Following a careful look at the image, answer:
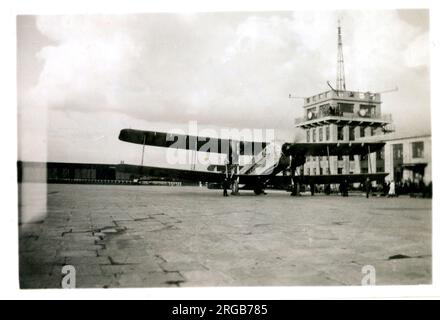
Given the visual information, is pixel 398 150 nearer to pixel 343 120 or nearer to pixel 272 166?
pixel 343 120

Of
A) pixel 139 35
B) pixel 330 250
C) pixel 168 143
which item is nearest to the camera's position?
pixel 330 250

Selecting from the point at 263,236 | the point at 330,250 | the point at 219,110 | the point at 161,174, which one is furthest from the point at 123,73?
the point at 161,174

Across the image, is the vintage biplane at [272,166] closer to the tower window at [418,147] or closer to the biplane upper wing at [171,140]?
the biplane upper wing at [171,140]

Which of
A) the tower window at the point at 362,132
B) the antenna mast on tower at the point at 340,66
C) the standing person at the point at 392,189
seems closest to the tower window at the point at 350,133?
the tower window at the point at 362,132

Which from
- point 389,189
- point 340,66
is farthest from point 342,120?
point 340,66

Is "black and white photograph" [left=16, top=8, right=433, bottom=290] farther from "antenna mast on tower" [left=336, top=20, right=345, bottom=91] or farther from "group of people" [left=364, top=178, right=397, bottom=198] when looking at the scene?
"group of people" [left=364, top=178, right=397, bottom=198]

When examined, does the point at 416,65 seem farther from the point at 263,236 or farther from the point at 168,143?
the point at 168,143
